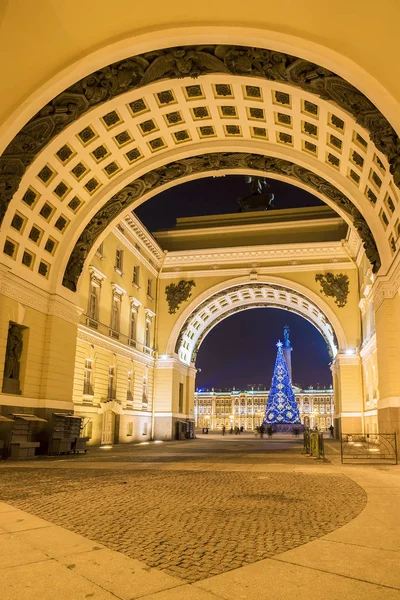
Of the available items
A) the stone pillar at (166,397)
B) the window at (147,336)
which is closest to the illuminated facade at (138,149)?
the window at (147,336)

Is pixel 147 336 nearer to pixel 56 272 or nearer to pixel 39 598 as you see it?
pixel 56 272

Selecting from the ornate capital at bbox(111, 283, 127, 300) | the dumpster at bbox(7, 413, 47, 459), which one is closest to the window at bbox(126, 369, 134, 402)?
the ornate capital at bbox(111, 283, 127, 300)

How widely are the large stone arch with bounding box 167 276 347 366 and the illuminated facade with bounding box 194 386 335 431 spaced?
9624 cm

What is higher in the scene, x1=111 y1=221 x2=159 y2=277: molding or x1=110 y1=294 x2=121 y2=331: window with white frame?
x1=111 y1=221 x2=159 y2=277: molding

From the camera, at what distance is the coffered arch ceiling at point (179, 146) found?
50.8 feet

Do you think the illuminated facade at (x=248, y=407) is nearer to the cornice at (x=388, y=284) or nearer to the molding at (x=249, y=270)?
the molding at (x=249, y=270)

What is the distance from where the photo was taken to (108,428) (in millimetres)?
28141

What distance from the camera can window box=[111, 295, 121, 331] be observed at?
1176 inches

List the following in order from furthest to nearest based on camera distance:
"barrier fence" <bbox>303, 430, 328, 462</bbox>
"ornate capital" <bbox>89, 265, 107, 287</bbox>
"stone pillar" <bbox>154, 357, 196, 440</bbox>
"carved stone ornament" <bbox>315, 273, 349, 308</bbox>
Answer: "stone pillar" <bbox>154, 357, 196, 440</bbox>
"carved stone ornament" <bbox>315, 273, 349, 308</bbox>
"ornate capital" <bbox>89, 265, 107, 287</bbox>
"barrier fence" <bbox>303, 430, 328, 462</bbox>

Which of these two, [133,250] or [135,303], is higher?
[133,250]

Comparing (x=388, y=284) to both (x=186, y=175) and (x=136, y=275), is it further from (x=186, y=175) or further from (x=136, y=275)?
(x=136, y=275)

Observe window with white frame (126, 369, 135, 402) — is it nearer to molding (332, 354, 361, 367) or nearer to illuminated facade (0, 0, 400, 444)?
illuminated facade (0, 0, 400, 444)

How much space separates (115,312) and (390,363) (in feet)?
57.5

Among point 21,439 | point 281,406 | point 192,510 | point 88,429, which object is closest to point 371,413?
point 88,429
